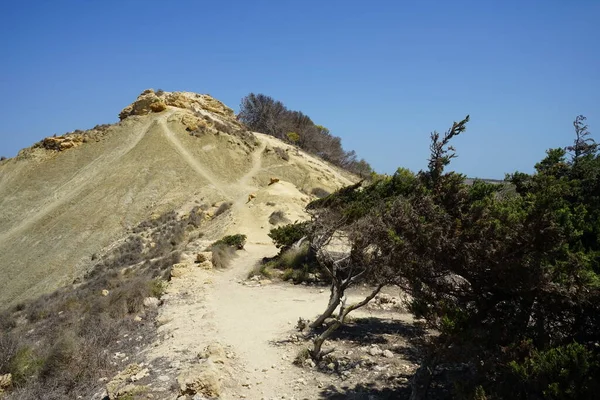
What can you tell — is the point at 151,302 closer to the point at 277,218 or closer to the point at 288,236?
the point at 288,236

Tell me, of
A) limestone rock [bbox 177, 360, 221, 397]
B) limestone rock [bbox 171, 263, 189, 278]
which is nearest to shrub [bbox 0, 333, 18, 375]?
limestone rock [bbox 177, 360, 221, 397]

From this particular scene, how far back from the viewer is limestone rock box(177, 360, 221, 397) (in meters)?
6.44

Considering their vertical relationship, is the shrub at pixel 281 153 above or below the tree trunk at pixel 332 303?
above

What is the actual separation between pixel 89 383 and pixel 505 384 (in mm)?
6891

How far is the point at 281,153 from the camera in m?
44.5

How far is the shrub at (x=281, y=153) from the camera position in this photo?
1729 inches

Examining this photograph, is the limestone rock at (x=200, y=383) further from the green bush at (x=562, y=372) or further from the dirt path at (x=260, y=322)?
the green bush at (x=562, y=372)

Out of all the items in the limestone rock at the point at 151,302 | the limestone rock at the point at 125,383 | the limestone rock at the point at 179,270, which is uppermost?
the limestone rock at the point at 179,270

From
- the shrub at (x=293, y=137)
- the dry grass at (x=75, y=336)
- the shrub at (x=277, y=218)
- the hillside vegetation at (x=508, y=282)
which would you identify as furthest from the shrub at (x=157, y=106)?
the hillside vegetation at (x=508, y=282)

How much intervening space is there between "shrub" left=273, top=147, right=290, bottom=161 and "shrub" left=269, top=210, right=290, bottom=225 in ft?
59.4

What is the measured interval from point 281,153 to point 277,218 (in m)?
19.7

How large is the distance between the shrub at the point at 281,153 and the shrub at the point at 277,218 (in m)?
18.1

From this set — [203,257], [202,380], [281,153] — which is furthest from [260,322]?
[281,153]

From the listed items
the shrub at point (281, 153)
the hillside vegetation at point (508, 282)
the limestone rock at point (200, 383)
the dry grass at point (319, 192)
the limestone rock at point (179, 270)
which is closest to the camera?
the hillside vegetation at point (508, 282)
